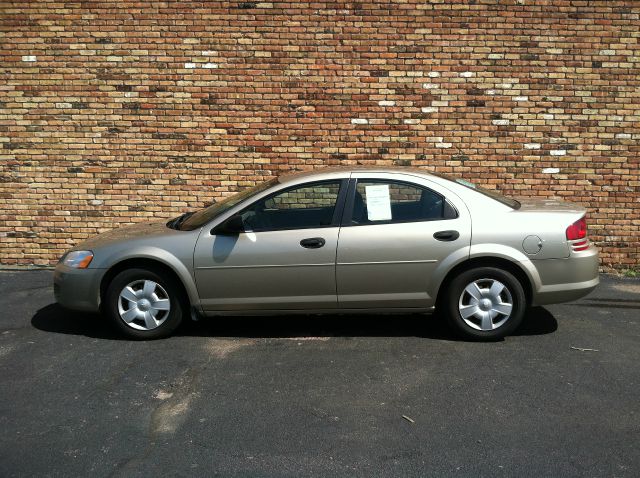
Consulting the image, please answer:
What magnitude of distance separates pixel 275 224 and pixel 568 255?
2474mm

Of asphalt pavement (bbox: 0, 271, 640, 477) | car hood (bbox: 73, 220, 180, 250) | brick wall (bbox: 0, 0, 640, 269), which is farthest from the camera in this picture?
brick wall (bbox: 0, 0, 640, 269)

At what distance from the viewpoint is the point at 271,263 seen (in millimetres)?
5793

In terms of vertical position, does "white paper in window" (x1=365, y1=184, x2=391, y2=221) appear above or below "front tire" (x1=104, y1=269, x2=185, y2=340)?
above

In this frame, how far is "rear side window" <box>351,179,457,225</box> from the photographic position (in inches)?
231

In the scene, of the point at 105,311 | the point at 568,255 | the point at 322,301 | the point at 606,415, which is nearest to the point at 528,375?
the point at 606,415

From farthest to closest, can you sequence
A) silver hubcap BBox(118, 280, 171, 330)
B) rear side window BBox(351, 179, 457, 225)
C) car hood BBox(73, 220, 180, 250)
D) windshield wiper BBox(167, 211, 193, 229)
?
windshield wiper BBox(167, 211, 193, 229), car hood BBox(73, 220, 180, 250), silver hubcap BBox(118, 280, 171, 330), rear side window BBox(351, 179, 457, 225)

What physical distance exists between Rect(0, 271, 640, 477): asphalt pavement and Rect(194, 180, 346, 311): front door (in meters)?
0.40

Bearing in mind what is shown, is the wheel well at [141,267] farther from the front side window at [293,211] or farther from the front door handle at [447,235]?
the front door handle at [447,235]

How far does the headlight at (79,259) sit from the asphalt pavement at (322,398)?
2.17 ft

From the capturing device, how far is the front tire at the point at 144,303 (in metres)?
5.95

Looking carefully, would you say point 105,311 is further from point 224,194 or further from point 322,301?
point 224,194

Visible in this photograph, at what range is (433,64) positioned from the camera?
845 cm

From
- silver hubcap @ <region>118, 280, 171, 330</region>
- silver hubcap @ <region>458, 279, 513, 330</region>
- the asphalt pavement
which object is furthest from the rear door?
silver hubcap @ <region>118, 280, 171, 330</region>

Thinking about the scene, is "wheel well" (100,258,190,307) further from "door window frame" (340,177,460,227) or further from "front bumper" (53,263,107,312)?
"door window frame" (340,177,460,227)
